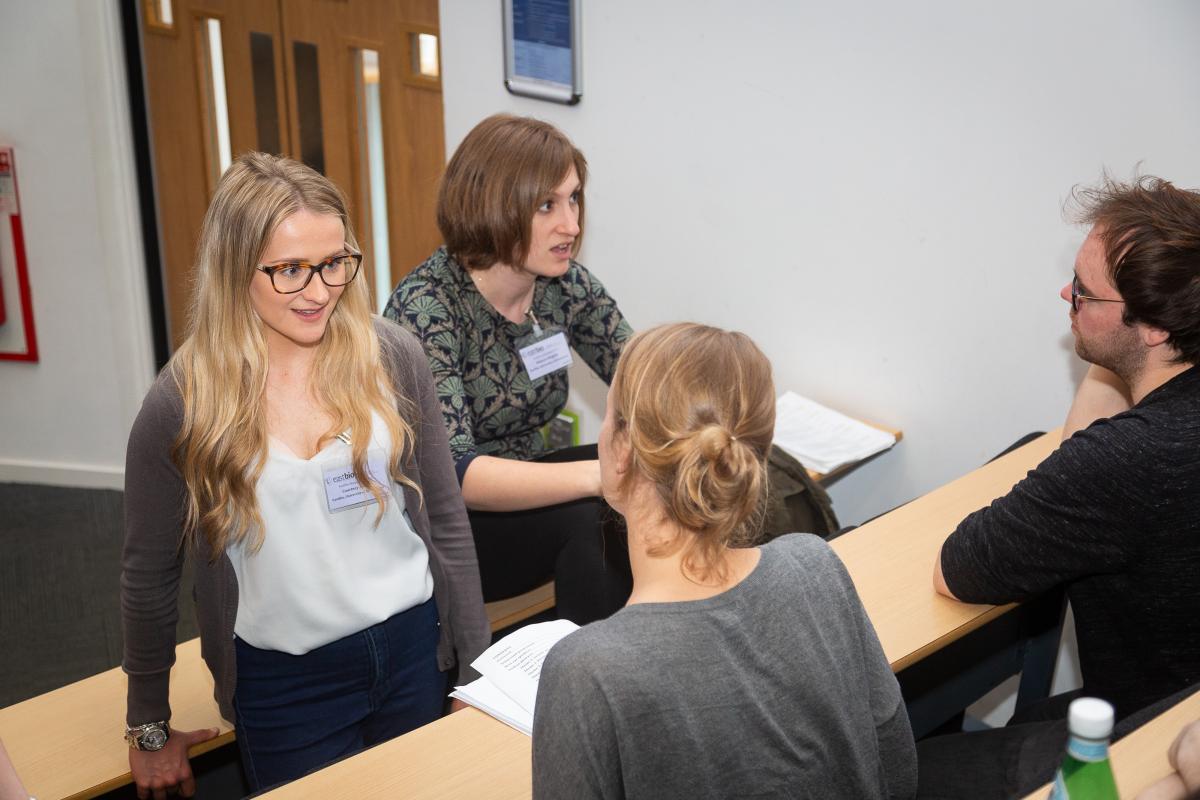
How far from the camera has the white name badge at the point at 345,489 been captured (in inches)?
61.9

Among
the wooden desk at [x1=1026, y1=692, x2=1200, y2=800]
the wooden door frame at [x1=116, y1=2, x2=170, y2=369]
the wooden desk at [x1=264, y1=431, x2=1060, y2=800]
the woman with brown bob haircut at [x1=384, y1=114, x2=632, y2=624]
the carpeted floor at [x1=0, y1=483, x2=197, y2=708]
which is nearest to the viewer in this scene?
the wooden desk at [x1=1026, y1=692, x2=1200, y2=800]

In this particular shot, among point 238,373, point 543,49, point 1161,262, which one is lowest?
point 238,373

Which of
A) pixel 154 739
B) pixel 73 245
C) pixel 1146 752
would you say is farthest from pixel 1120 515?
pixel 73 245

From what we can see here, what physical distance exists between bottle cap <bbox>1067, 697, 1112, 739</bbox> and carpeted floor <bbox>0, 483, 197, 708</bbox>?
9.18 ft

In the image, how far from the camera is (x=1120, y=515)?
1.52 metres

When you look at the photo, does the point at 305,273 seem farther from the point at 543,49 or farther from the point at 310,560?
the point at 543,49

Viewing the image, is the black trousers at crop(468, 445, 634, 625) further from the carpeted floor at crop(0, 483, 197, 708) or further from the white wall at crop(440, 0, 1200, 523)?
the carpeted floor at crop(0, 483, 197, 708)

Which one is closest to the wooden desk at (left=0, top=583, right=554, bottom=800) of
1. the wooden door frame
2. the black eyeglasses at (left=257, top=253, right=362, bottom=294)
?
the black eyeglasses at (left=257, top=253, right=362, bottom=294)

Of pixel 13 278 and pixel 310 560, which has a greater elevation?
pixel 13 278

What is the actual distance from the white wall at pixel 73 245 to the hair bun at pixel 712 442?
3.38m

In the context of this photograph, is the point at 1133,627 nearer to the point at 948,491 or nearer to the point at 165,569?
the point at 948,491

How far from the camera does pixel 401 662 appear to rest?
1706 millimetres

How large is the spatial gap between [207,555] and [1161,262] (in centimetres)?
149

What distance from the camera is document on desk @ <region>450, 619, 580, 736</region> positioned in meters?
1.56
